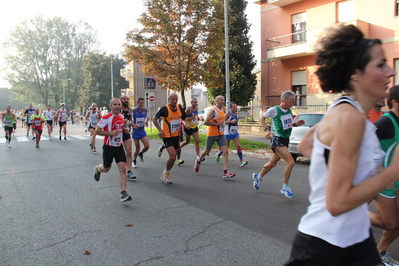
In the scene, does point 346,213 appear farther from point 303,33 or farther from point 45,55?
point 45,55

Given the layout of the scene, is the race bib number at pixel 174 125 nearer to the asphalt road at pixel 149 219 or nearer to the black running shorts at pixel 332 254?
the asphalt road at pixel 149 219

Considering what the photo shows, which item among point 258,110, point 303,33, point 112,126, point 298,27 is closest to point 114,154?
point 112,126

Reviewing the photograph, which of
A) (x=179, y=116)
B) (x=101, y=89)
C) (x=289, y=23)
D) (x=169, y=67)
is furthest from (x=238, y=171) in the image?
(x=101, y=89)

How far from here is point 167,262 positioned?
3453mm

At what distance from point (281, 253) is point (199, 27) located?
14030mm

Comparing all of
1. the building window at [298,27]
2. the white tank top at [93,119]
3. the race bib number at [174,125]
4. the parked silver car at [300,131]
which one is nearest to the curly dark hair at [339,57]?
the race bib number at [174,125]

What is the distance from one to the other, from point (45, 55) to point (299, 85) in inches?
1729

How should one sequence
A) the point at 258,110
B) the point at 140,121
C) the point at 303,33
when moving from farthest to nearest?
the point at 258,110
the point at 303,33
the point at 140,121

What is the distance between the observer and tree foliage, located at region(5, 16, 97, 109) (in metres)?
49.5

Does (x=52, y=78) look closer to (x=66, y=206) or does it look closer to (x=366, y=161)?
(x=66, y=206)

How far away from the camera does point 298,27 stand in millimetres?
21172

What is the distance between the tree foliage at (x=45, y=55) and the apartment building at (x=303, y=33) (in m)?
39.6

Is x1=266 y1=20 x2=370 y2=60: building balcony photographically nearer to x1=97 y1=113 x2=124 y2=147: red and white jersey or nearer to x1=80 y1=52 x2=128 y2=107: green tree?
x1=97 y1=113 x2=124 y2=147: red and white jersey

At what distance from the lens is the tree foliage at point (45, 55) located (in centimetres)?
4954
